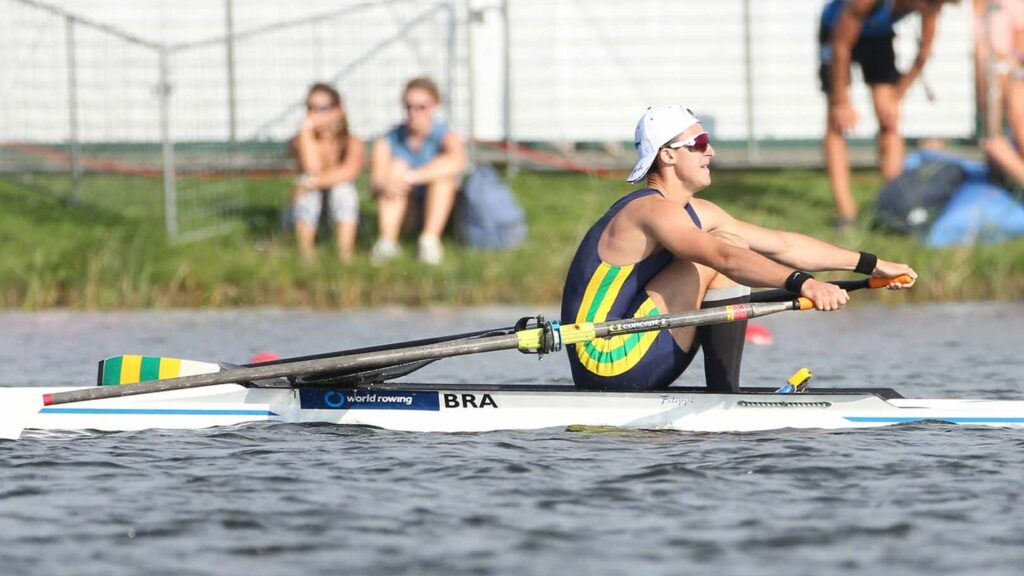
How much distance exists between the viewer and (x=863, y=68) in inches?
623

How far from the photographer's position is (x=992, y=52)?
52.7 ft

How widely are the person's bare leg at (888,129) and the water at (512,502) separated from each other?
25.8 ft

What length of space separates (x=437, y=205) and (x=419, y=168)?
34cm

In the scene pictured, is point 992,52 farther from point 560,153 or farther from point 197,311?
point 197,311

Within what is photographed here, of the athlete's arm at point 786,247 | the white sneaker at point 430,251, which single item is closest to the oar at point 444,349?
the athlete's arm at point 786,247

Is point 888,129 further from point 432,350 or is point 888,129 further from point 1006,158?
point 432,350

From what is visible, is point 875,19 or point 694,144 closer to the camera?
point 694,144

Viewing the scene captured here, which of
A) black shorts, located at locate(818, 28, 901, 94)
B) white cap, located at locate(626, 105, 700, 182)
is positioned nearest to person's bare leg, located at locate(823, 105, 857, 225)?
black shorts, located at locate(818, 28, 901, 94)

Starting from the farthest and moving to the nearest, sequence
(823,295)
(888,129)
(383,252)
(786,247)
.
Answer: (888,129) < (383,252) < (786,247) < (823,295)

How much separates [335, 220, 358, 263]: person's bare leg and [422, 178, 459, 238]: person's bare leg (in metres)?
0.60

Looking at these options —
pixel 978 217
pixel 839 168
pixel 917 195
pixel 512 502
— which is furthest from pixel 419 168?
pixel 512 502

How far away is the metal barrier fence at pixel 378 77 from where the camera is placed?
644 inches

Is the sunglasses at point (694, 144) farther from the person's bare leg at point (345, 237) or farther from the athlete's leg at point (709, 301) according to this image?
the person's bare leg at point (345, 237)

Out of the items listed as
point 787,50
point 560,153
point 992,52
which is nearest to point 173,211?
point 560,153
